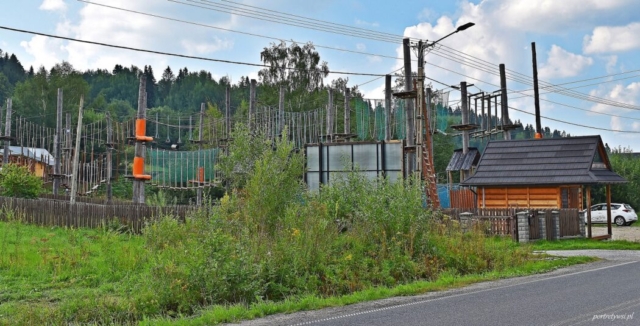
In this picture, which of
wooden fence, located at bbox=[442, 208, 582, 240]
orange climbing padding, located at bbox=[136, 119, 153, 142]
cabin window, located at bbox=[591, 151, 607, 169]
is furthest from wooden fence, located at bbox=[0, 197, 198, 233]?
cabin window, located at bbox=[591, 151, 607, 169]

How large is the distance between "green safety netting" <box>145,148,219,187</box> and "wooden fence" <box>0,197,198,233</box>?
13.2 m

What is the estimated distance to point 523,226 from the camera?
2422 centimetres

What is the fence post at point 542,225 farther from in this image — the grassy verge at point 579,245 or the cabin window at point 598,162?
the cabin window at point 598,162

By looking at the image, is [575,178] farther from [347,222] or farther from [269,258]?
[269,258]

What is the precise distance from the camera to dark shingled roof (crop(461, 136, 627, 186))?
28297 mm

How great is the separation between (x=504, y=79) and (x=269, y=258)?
26785 millimetres

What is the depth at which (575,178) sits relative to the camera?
27875 mm

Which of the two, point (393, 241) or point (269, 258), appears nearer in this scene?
point (269, 258)

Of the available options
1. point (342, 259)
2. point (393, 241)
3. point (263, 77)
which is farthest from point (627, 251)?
point (263, 77)

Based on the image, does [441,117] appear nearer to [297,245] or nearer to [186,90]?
[297,245]

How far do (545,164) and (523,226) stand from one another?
21.6 ft

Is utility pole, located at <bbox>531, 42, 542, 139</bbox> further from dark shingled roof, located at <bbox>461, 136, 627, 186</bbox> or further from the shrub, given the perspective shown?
the shrub

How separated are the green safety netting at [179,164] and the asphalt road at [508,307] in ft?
96.9

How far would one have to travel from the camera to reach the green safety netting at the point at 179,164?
40.7m
